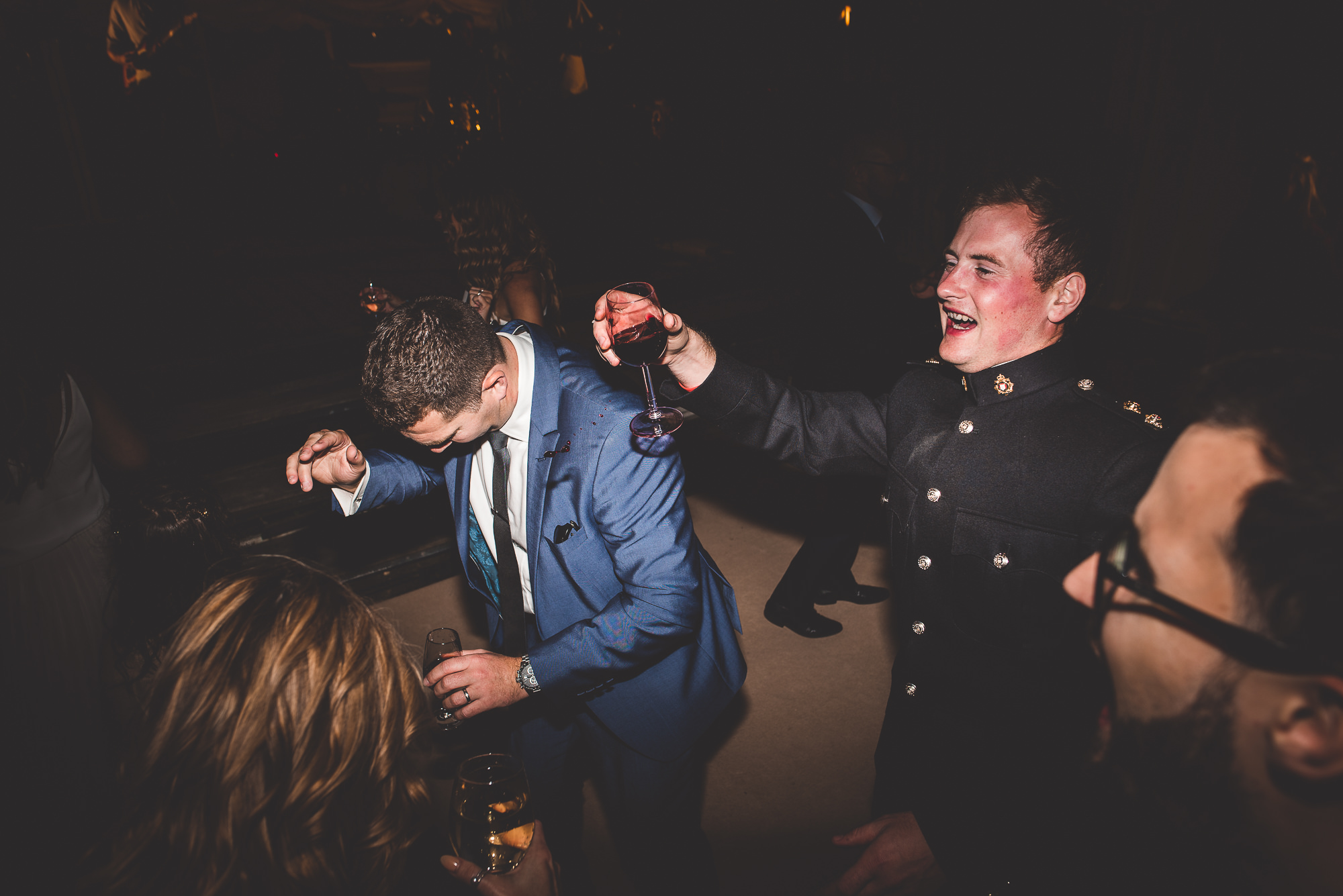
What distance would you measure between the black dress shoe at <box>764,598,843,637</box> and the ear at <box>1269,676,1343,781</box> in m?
2.97

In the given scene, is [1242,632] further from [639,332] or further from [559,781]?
[559,781]

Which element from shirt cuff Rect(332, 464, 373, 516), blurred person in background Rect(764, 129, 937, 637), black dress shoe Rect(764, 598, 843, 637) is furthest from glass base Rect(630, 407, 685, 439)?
black dress shoe Rect(764, 598, 843, 637)

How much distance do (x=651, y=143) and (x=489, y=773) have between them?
10.1 metres

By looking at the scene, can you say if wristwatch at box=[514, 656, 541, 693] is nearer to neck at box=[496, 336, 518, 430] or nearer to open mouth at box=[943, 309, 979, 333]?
neck at box=[496, 336, 518, 430]

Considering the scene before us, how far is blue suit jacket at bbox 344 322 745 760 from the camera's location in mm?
1746

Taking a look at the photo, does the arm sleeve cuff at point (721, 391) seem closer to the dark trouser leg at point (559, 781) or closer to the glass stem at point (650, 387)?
the glass stem at point (650, 387)

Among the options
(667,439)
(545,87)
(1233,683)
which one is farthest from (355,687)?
(545,87)

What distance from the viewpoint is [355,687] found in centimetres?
111

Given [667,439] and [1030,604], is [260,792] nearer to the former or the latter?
[667,439]

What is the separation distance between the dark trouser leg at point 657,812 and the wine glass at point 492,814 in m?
0.71

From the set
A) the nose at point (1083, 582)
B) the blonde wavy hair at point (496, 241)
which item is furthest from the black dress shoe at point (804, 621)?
the nose at point (1083, 582)

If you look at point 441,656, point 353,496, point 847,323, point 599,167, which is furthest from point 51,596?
point 599,167

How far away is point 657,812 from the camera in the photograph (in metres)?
2.01

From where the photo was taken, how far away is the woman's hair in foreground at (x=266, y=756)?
101cm
